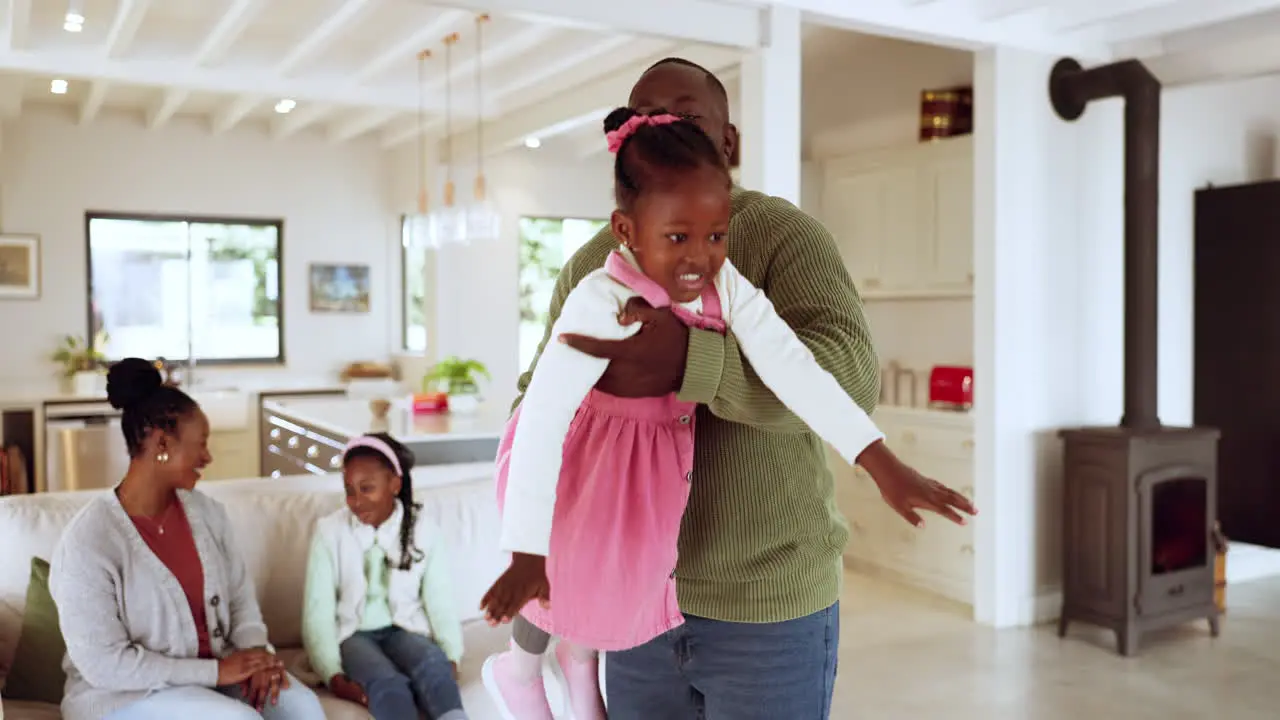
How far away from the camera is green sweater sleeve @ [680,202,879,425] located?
37.7 inches

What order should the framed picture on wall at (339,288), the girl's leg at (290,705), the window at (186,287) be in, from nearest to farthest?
the girl's leg at (290,705) → the window at (186,287) → the framed picture on wall at (339,288)

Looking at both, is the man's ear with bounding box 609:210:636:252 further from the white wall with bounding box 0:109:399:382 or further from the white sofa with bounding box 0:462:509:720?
the white wall with bounding box 0:109:399:382

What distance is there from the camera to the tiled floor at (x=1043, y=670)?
12.0 feet

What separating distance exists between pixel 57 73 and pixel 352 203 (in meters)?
2.98

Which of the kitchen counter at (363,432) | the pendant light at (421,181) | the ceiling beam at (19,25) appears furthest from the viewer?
the pendant light at (421,181)

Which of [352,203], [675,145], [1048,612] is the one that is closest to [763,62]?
[1048,612]

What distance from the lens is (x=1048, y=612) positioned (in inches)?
192

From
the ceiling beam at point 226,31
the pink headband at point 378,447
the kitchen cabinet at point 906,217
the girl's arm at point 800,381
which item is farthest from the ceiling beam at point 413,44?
the girl's arm at point 800,381

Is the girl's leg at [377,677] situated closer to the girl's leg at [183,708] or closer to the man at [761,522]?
the girl's leg at [183,708]

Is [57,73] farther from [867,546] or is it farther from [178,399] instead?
[867,546]

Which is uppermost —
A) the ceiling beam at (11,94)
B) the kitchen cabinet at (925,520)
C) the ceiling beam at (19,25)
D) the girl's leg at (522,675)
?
the ceiling beam at (11,94)

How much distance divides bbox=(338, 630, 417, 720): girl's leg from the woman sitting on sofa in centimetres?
14

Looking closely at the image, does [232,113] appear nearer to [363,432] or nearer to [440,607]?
[363,432]

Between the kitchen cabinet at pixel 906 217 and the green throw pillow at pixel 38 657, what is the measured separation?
13.5ft
